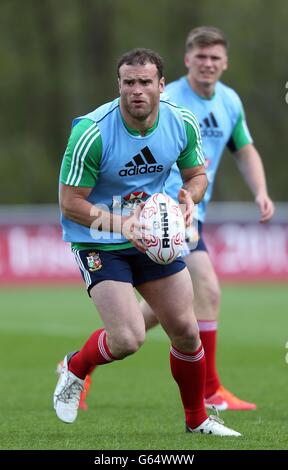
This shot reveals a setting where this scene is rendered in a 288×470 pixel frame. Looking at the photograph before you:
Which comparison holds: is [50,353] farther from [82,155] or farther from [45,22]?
[45,22]

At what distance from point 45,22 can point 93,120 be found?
3076 centimetres

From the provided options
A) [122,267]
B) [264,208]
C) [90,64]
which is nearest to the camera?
[122,267]

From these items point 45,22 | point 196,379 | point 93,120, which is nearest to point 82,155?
point 93,120

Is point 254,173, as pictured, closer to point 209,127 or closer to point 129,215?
point 209,127

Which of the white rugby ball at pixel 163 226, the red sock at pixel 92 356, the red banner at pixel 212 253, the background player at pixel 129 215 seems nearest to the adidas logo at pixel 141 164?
the background player at pixel 129 215

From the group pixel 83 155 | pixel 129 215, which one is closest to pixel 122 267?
pixel 129 215

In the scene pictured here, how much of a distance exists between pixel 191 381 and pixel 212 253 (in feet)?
51.8

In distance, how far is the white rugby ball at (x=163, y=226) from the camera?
655cm

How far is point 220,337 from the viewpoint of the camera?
46.6 ft

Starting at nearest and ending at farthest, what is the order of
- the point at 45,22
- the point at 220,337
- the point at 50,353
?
the point at 50,353 → the point at 220,337 → the point at 45,22

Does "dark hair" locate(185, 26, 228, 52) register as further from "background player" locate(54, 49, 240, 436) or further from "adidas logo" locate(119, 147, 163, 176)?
"adidas logo" locate(119, 147, 163, 176)

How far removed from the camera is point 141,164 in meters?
6.88

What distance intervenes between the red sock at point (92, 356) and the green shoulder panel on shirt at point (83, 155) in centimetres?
99
